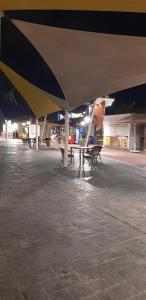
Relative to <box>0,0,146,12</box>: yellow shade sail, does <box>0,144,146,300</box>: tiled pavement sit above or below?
below

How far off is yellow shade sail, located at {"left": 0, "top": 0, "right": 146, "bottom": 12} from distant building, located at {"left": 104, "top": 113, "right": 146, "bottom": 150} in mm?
14319

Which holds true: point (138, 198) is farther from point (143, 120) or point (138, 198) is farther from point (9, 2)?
point (143, 120)

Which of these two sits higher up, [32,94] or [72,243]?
[32,94]

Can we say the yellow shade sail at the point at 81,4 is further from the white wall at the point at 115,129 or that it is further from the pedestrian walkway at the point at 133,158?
the white wall at the point at 115,129

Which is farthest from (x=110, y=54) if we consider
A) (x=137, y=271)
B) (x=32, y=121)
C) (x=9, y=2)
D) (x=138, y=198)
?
(x=32, y=121)

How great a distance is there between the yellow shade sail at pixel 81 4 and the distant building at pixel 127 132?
14.3 metres

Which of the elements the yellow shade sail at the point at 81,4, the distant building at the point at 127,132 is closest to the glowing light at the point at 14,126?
the distant building at the point at 127,132

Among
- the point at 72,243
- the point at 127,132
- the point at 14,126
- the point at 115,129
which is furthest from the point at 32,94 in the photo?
the point at 14,126

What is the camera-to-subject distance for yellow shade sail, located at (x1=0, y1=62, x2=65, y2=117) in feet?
36.2

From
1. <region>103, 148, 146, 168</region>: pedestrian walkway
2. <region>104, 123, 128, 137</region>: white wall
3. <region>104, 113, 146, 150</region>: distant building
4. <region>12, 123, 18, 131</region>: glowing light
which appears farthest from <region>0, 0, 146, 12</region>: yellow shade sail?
<region>12, 123, 18, 131</region>: glowing light

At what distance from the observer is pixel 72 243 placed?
308 cm

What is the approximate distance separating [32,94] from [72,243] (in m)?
11.4

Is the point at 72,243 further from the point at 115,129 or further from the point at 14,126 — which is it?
the point at 14,126

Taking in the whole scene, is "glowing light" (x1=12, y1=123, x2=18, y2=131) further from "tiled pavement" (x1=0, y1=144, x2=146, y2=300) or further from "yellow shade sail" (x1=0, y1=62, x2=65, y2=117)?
"tiled pavement" (x1=0, y1=144, x2=146, y2=300)
